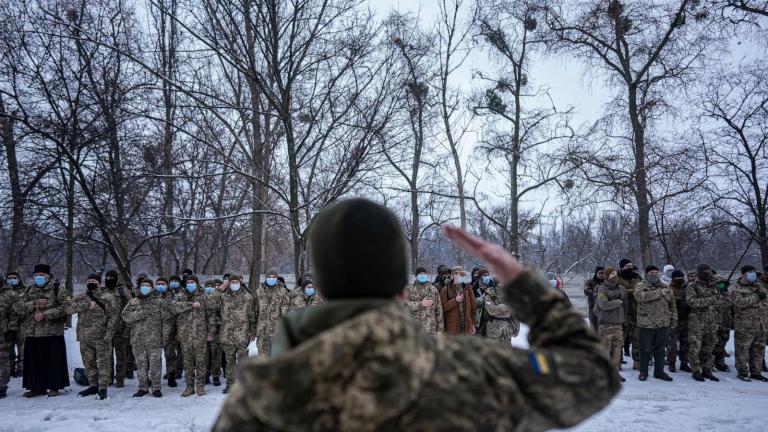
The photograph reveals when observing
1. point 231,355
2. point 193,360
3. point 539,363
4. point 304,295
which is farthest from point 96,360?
point 539,363

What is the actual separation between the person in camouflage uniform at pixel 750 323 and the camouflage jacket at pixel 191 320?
976cm

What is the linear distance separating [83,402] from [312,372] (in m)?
8.77

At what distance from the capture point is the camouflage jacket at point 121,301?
9.00 metres

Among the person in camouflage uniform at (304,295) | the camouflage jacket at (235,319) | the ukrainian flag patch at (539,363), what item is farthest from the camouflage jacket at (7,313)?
the ukrainian flag patch at (539,363)

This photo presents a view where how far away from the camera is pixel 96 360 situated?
870 cm

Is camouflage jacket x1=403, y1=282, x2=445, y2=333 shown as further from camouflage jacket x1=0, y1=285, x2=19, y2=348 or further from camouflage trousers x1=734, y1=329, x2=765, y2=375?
camouflage jacket x1=0, y1=285, x2=19, y2=348

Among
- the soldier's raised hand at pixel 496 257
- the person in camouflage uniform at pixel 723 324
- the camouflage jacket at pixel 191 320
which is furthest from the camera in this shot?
the person in camouflage uniform at pixel 723 324

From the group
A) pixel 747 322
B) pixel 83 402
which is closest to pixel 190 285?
pixel 83 402

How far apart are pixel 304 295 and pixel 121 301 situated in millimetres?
3579

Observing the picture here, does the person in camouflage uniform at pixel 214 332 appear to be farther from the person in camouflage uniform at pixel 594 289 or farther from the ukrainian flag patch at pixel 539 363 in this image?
the ukrainian flag patch at pixel 539 363

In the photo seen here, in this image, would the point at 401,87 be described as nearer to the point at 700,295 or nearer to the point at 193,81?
the point at 193,81

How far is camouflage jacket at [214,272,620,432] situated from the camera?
1.01 meters

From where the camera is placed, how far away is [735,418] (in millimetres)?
6445

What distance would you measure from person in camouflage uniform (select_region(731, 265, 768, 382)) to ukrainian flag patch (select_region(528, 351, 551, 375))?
10127 millimetres
